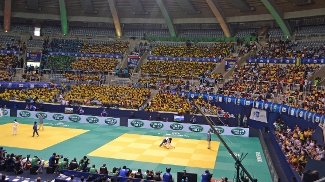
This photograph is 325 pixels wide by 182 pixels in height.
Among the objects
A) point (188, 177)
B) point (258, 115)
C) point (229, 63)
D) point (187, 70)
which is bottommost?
point (188, 177)

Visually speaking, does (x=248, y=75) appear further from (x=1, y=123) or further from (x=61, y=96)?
(x=1, y=123)

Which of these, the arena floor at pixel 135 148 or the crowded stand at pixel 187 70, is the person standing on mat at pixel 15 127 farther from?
the crowded stand at pixel 187 70

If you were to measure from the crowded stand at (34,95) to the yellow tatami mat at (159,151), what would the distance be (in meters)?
16.9

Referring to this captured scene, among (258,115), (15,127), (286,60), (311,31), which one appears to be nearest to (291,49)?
(286,60)

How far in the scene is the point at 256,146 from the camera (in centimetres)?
2723

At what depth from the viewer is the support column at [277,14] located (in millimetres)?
41531

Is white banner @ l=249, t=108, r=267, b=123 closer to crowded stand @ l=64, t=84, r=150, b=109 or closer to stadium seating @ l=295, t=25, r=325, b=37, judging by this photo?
crowded stand @ l=64, t=84, r=150, b=109

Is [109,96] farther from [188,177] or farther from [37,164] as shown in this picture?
[188,177]

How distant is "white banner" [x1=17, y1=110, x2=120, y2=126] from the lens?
116 feet

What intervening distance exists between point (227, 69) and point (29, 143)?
3253 cm

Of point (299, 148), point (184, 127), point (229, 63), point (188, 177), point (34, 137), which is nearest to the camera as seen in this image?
point (188, 177)

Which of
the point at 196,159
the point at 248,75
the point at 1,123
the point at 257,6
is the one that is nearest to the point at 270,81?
the point at 248,75

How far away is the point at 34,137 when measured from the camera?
27.0 m

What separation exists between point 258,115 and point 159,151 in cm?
1330
